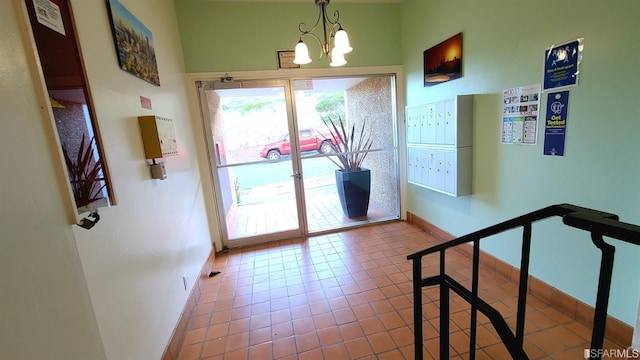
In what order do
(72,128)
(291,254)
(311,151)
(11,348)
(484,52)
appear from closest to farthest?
(11,348) < (72,128) < (484,52) < (291,254) < (311,151)

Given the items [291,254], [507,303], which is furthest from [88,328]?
[507,303]

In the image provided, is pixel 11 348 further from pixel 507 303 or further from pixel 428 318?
pixel 507 303

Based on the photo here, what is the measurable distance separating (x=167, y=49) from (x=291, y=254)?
244cm

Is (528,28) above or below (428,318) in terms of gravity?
above

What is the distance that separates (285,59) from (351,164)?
167cm

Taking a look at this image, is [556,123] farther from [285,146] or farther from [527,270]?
[285,146]

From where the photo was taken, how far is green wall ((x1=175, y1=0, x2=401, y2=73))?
116 inches

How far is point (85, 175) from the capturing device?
1082mm

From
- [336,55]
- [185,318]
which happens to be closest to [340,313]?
[185,318]

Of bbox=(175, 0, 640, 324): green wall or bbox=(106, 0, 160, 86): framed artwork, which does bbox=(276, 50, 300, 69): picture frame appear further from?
bbox=(106, 0, 160, 86): framed artwork

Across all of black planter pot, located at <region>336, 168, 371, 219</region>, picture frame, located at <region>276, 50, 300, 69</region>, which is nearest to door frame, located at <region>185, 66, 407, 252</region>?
picture frame, located at <region>276, 50, 300, 69</region>

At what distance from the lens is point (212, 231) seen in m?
3.29

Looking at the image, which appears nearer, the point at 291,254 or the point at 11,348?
the point at 11,348

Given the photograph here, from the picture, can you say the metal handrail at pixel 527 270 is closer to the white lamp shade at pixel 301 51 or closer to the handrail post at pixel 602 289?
the handrail post at pixel 602 289
